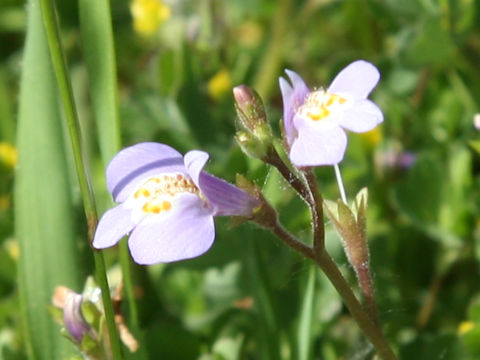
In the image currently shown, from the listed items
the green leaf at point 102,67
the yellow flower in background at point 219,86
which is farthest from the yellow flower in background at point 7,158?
the green leaf at point 102,67

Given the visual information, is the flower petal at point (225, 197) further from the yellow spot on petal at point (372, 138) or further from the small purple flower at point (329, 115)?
the yellow spot on petal at point (372, 138)

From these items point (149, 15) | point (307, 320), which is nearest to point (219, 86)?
point (149, 15)

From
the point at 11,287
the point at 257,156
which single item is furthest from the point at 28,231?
the point at 257,156

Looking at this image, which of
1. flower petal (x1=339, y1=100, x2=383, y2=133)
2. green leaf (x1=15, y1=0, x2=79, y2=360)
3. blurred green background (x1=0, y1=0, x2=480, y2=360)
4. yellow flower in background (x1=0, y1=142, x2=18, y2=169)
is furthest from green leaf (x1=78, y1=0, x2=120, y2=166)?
yellow flower in background (x1=0, y1=142, x2=18, y2=169)

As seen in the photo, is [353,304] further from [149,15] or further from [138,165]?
[149,15]

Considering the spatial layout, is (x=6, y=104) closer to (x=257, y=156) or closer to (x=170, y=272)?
(x=170, y=272)

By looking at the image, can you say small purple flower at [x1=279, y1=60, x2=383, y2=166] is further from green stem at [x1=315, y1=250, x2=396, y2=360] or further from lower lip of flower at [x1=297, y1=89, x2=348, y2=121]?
green stem at [x1=315, y1=250, x2=396, y2=360]
